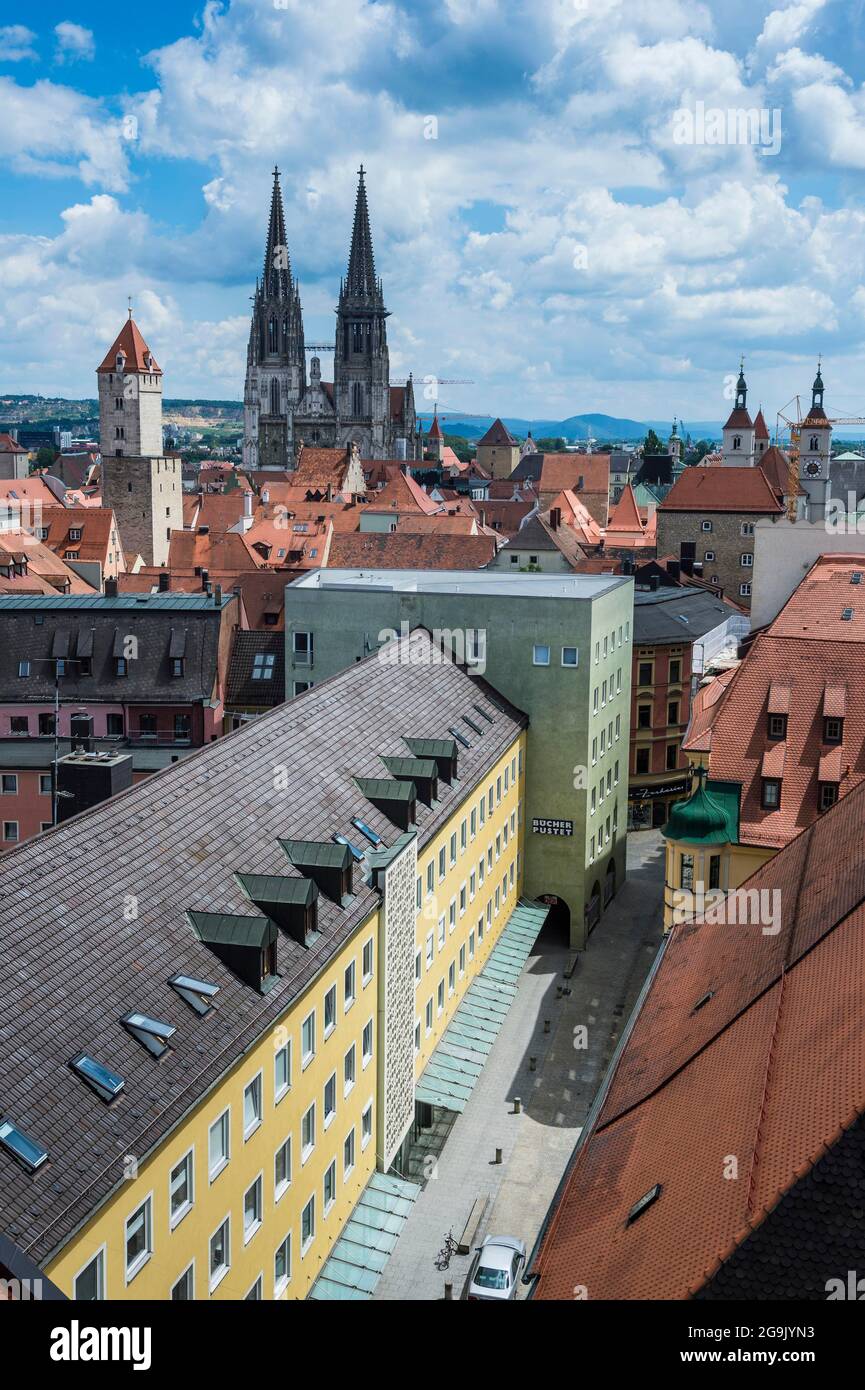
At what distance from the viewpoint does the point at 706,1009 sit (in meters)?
24.9

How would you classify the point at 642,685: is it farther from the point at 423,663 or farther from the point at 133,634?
the point at 133,634

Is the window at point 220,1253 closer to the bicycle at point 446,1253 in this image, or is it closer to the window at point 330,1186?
the window at point 330,1186

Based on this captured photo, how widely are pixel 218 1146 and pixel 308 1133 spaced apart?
485 cm

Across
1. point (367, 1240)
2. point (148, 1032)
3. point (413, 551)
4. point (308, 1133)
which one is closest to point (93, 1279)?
point (148, 1032)

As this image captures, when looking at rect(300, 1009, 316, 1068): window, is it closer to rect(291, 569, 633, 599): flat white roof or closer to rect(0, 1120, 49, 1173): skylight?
rect(0, 1120, 49, 1173): skylight

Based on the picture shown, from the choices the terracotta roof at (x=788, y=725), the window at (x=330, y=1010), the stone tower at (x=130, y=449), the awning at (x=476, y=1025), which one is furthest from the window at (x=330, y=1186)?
the stone tower at (x=130, y=449)

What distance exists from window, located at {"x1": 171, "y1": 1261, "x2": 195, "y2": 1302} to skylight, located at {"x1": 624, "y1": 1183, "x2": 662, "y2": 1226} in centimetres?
695

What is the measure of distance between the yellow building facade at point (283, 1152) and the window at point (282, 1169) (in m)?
0.04

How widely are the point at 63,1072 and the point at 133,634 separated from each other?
37.8 metres

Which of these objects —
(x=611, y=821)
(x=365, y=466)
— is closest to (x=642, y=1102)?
(x=611, y=821)

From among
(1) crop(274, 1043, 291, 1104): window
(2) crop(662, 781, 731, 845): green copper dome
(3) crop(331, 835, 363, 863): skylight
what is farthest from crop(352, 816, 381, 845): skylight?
(2) crop(662, 781, 731, 845): green copper dome

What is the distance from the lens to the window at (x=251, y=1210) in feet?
77.5

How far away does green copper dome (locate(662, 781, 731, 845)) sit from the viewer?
3975 cm

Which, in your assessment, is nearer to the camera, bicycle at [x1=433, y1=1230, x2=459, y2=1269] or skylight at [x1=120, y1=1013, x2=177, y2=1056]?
skylight at [x1=120, y1=1013, x2=177, y2=1056]
